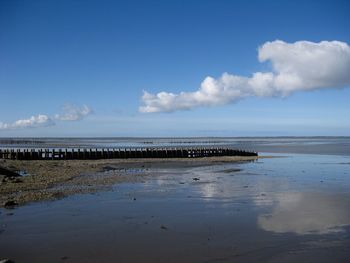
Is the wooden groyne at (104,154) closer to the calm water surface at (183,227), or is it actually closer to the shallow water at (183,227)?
the calm water surface at (183,227)

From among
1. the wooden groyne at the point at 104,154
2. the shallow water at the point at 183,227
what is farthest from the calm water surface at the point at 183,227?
the wooden groyne at the point at 104,154

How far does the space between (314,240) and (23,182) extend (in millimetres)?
16448

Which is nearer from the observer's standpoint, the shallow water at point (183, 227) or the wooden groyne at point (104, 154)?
the shallow water at point (183, 227)

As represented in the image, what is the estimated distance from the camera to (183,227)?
37.6 feet

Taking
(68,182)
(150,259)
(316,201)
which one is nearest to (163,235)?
(150,259)

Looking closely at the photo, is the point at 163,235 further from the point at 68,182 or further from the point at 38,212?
the point at 68,182

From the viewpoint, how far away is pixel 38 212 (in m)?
13.4

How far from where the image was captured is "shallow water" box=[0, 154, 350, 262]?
29.2ft

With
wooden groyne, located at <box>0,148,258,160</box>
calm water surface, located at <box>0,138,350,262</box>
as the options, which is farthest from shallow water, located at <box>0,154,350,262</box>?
wooden groyne, located at <box>0,148,258,160</box>

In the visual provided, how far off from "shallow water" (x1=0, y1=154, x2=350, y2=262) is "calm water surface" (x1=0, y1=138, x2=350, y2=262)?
2 cm

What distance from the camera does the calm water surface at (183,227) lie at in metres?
8.91

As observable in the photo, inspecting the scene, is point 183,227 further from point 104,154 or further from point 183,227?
point 104,154

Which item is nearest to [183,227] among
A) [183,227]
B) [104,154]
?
[183,227]

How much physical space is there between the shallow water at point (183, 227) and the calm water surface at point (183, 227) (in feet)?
0.08
